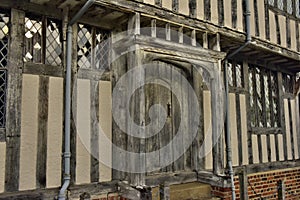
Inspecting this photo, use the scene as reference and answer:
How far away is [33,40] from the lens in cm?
375

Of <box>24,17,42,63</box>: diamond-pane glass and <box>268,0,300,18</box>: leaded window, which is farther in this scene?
<box>268,0,300,18</box>: leaded window

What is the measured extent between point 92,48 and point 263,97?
4074mm

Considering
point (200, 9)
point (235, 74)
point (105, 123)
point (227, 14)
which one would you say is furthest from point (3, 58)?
point (235, 74)

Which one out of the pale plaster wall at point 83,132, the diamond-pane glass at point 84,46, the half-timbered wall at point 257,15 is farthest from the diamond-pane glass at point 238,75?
the pale plaster wall at point 83,132

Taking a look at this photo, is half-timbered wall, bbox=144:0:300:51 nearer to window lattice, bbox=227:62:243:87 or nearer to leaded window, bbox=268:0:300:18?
leaded window, bbox=268:0:300:18

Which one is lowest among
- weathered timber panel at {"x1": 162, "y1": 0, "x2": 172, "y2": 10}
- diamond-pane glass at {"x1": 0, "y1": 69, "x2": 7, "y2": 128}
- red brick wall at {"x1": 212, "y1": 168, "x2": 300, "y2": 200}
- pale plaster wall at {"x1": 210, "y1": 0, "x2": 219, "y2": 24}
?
red brick wall at {"x1": 212, "y1": 168, "x2": 300, "y2": 200}

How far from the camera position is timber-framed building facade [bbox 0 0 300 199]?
3564 millimetres

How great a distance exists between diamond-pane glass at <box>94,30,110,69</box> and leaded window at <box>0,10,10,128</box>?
1134 mm

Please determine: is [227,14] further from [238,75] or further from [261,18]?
[238,75]

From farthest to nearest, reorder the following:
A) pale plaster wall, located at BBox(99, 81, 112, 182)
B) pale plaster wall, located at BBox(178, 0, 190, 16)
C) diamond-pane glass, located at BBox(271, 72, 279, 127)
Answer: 1. diamond-pane glass, located at BBox(271, 72, 279, 127)
2. pale plaster wall, located at BBox(178, 0, 190, 16)
3. pale plaster wall, located at BBox(99, 81, 112, 182)

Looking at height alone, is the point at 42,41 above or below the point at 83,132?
above

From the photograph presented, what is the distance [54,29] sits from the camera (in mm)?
3912

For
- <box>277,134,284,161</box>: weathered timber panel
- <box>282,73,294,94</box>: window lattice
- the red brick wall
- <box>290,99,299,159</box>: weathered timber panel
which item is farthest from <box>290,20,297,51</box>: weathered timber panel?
the red brick wall

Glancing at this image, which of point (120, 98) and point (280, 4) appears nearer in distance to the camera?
point (120, 98)
